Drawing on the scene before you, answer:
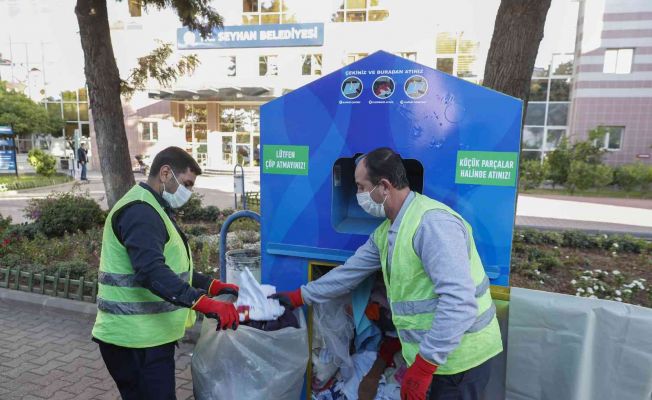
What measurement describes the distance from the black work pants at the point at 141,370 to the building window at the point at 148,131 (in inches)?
950

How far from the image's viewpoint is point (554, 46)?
2088 centimetres

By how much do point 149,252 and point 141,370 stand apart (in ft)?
1.99

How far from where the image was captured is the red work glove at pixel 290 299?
2.30 meters

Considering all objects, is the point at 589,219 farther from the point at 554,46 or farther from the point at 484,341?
the point at 554,46

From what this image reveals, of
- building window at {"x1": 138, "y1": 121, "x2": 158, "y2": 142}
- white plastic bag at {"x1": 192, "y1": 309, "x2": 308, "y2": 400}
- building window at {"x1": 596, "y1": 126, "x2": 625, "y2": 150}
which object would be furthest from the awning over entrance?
white plastic bag at {"x1": 192, "y1": 309, "x2": 308, "y2": 400}

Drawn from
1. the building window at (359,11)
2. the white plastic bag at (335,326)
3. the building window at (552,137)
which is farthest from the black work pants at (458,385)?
the building window at (552,137)

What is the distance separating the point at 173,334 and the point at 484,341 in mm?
1425

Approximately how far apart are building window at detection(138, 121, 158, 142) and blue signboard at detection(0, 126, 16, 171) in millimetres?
7664

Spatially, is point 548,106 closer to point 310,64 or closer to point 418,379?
point 310,64

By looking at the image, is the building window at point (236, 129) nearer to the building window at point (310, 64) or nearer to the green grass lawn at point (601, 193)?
the building window at point (310, 64)

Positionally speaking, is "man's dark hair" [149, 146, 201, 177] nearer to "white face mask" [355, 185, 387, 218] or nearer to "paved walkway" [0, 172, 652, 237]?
"white face mask" [355, 185, 387, 218]

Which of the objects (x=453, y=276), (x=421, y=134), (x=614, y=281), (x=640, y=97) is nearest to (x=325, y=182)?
(x=421, y=134)

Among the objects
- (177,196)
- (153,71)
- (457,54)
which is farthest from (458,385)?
(457,54)

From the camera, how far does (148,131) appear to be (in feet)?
80.0
